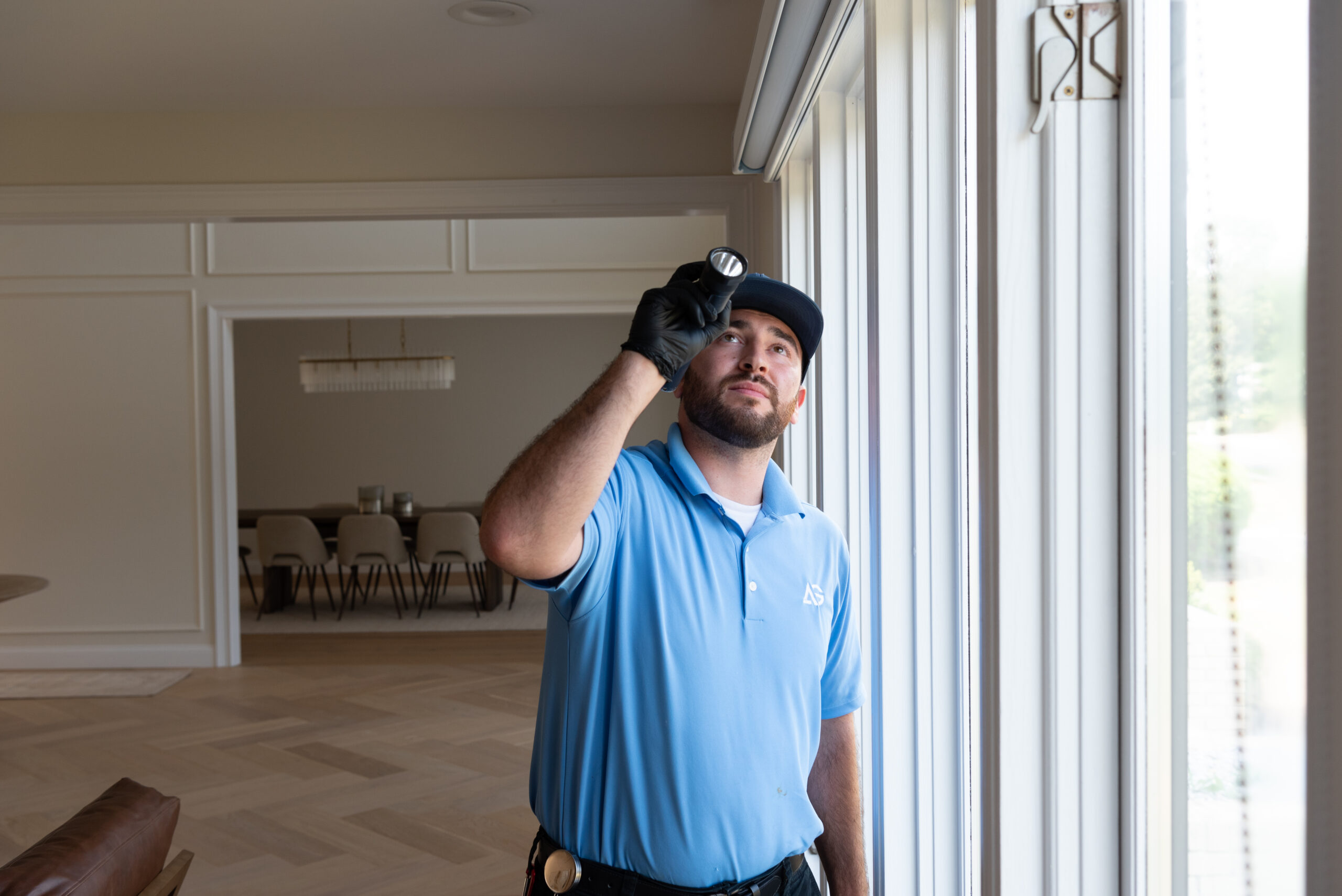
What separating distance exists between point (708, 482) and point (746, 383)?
0.17 metres

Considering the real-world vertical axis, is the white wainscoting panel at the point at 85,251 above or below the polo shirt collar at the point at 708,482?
above

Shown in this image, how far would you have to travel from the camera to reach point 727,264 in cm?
132

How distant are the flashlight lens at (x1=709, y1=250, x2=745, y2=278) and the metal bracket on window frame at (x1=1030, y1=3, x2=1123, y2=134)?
394 millimetres

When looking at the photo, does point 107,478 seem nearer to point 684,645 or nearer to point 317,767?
point 317,767

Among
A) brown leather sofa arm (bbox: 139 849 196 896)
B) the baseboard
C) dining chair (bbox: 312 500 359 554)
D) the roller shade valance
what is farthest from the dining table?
brown leather sofa arm (bbox: 139 849 196 896)

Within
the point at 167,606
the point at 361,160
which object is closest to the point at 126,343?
the point at 167,606

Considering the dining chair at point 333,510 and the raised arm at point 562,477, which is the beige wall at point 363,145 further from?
the dining chair at point 333,510

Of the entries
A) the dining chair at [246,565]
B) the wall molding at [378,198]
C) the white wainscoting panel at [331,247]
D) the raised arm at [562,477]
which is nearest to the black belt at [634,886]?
the raised arm at [562,477]

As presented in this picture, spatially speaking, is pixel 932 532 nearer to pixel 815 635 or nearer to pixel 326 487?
pixel 815 635

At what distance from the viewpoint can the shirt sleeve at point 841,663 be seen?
174 cm

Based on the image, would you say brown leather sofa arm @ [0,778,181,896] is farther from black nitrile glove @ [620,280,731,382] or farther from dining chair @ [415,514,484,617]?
dining chair @ [415,514,484,617]

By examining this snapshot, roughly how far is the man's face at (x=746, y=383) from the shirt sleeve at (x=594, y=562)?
18 cm

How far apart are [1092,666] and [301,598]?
33.2 feet

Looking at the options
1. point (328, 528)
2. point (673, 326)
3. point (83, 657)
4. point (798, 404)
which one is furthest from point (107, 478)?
point (673, 326)
